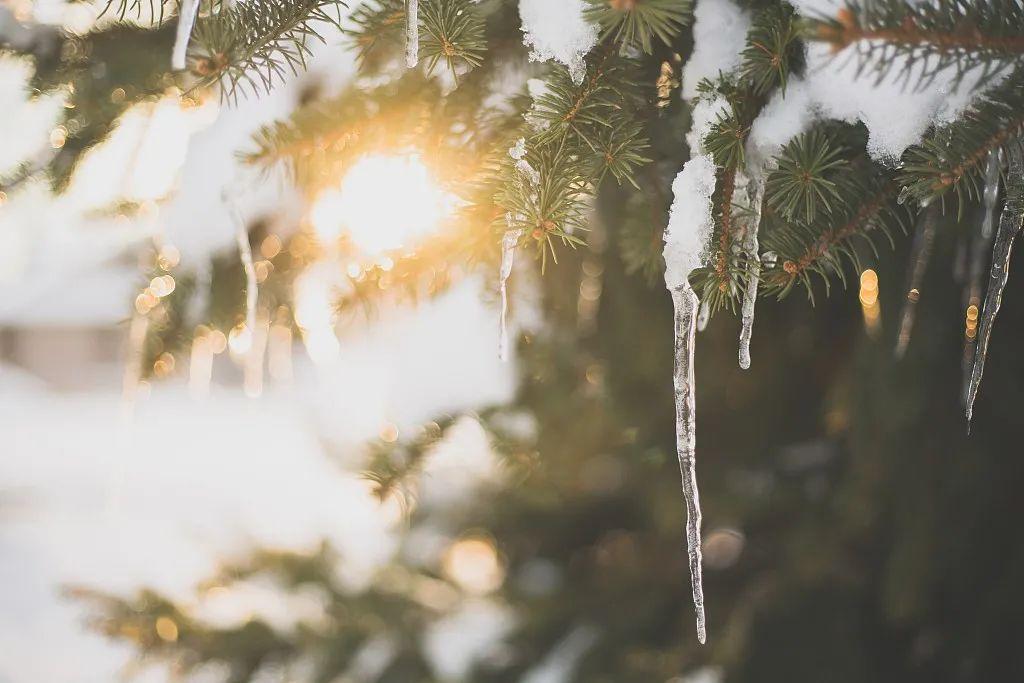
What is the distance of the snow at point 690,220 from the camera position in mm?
506

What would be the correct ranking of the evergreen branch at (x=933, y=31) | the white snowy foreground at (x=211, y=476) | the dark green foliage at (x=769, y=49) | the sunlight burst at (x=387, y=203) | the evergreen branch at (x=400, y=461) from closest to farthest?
the evergreen branch at (x=933, y=31) < the dark green foliage at (x=769, y=49) < the sunlight burst at (x=387, y=203) < the evergreen branch at (x=400, y=461) < the white snowy foreground at (x=211, y=476)

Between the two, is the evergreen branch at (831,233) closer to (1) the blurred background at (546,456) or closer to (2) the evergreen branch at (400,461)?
(1) the blurred background at (546,456)

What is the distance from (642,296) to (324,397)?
145cm

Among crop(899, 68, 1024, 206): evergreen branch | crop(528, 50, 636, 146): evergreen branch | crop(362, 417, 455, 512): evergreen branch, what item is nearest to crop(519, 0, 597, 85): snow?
crop(528, 50, 636, 146): evergreen branch

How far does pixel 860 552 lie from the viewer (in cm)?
113

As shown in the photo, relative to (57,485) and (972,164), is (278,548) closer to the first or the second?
(972,164)

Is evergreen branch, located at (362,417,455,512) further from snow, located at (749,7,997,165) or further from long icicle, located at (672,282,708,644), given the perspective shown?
snow, located at (749,7,997,165)

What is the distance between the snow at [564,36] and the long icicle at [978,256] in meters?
0.30

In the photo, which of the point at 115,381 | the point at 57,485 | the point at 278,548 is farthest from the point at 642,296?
the point at 115,381

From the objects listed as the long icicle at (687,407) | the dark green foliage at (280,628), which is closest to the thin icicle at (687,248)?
the long icicle at (687,407)

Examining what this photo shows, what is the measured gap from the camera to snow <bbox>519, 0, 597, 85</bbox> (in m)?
0.50

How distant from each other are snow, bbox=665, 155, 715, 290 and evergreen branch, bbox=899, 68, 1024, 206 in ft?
0.46

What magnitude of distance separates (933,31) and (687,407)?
0.32 meters

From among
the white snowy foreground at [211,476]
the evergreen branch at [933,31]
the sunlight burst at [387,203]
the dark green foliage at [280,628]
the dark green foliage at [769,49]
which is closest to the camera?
the evergreen branch at [933,31]
